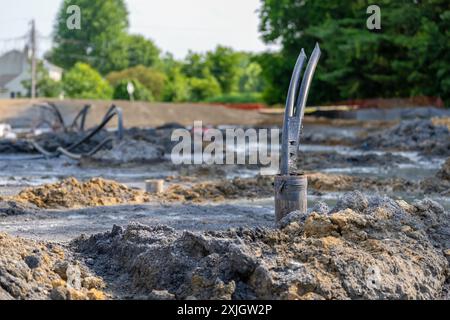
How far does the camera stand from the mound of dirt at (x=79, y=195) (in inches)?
504

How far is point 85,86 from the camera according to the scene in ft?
249

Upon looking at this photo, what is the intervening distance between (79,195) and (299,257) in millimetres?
7606

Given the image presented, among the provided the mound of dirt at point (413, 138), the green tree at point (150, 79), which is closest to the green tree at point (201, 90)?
the green tree at point (150, 79)

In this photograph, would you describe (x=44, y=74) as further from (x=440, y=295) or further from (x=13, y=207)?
(x=440, y=295)

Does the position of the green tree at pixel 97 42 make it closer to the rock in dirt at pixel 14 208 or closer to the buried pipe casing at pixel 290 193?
the rock in dirt at pixel 14 208

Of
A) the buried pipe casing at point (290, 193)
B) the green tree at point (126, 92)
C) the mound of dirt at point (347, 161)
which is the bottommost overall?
the mound of dirt at point (347, 161)

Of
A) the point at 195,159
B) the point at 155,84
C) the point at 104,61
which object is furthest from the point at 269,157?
the point at 104,61

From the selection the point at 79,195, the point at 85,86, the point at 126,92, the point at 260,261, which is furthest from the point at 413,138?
the point at 85,86

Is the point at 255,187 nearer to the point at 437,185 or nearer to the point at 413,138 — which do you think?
the point at 437,185

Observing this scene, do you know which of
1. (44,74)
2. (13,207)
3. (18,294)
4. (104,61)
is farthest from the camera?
(104,61)

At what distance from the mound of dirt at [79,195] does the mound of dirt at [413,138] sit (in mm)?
14869

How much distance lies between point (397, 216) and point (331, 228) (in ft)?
2.81

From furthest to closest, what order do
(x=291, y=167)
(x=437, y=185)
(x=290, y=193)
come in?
(x=437, y=185) → (x=291, y=167) → (x=290, y=193)

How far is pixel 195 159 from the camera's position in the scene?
23984 millimetres
